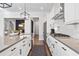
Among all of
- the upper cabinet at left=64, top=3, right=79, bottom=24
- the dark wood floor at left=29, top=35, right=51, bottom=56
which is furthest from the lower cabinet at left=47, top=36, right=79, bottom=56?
the dark wood floor at left=29, top=35, right=51, bottom=56

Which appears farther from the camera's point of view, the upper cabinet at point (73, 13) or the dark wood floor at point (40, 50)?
the dark wood floor at point (40, 50)

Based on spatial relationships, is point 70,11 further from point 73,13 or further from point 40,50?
point 40,50

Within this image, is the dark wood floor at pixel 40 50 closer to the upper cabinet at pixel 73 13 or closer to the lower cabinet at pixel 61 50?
the lower cabinet at pixel 61 50

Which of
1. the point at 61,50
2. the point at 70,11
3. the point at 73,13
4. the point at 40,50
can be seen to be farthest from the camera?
the point at 40,50

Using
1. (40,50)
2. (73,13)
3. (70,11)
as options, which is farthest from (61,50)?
(40,50)

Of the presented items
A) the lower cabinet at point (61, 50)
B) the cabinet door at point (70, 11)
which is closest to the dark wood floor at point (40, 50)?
the lower cabinet at point (61, 50)

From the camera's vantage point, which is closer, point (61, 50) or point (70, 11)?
point (61, 50)

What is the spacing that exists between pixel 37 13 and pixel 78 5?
5.99 meters

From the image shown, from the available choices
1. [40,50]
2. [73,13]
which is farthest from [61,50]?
[40,50]

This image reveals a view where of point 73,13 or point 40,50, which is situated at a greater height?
point 73,13

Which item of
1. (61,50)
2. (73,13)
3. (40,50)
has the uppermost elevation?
(73,13)

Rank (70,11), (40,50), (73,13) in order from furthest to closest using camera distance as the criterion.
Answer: (40,50) < (70,11) < (73,13)

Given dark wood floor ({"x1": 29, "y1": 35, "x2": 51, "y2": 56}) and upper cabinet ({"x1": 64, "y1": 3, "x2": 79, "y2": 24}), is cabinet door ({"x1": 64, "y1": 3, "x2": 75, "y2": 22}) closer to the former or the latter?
upper cabinet ({"x1": 64, "y1": 3, "x2": 79, "y2": 24})

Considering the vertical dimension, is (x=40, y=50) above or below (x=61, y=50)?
below
